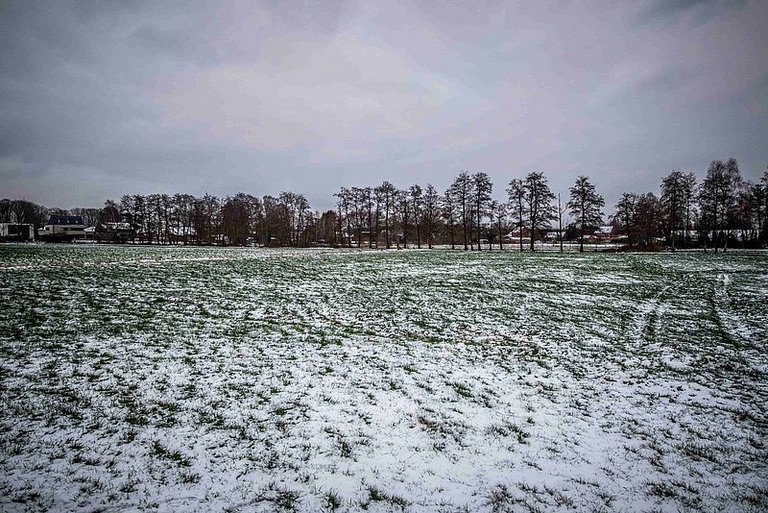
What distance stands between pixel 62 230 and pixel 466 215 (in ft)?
425

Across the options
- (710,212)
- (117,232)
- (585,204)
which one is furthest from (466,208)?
(117,232)

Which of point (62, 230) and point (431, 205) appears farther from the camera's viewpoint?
point (62, 230)

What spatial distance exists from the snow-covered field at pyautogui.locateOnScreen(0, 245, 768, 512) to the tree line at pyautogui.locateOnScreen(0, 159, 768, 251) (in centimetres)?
5323

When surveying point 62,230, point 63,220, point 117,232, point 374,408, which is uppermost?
point 63,220

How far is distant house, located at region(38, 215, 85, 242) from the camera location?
10469 centimetres

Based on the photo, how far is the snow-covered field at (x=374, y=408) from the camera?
4.23 meters

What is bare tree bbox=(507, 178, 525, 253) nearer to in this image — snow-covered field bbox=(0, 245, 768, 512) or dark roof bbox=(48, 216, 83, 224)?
snow-covered field bbox=(0, 245, 768, 512)

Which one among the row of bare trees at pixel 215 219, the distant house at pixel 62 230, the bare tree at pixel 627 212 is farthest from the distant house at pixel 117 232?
the bare tree at pixel 627 212

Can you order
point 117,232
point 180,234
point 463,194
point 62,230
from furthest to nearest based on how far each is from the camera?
point 62,230 → point 180,234 → point 117,232 → point 463,194

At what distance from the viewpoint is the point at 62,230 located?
113 metres

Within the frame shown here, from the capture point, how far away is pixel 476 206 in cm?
6681

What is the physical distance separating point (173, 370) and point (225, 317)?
4.64 metres

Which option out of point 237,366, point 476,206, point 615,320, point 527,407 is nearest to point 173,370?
point 237,366

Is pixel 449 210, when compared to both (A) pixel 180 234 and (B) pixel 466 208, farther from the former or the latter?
(A) pixel 180 234
